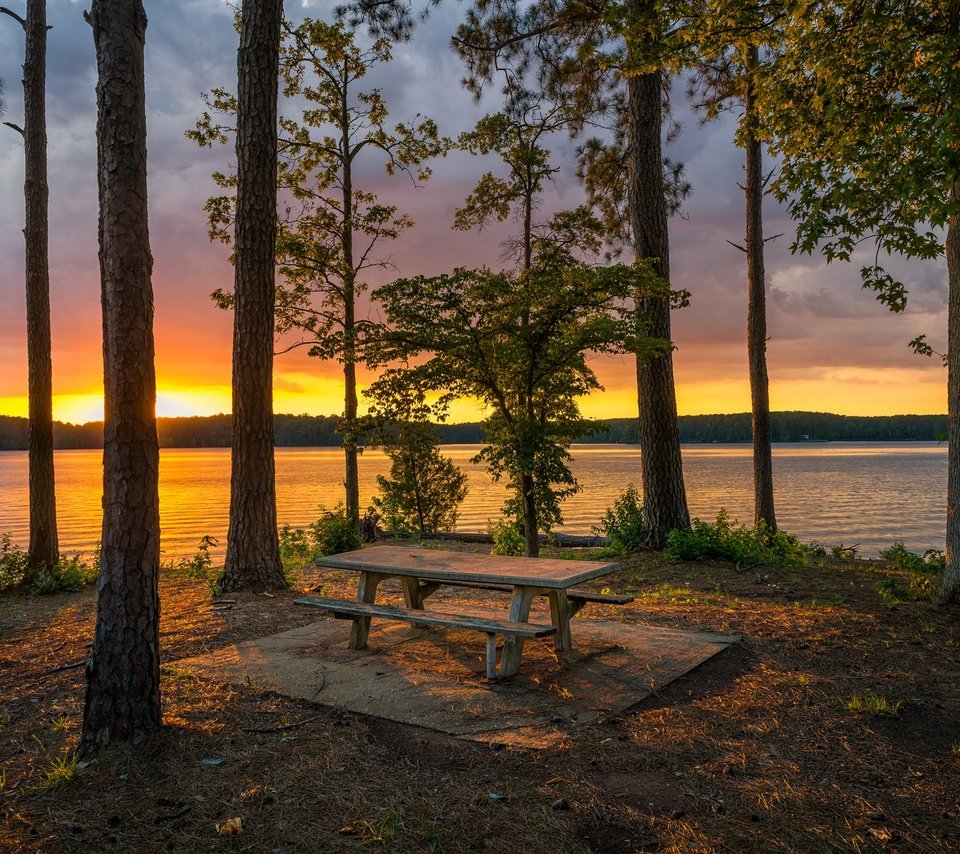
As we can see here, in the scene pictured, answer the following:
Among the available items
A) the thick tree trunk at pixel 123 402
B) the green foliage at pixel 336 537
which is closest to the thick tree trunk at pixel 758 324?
the green foliage at pixel 336 537

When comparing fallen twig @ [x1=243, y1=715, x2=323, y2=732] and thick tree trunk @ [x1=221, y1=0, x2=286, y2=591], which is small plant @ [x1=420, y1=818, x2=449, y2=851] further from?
thick tree trunk @ [x1=221, y1=0, x2=286, y2=591]

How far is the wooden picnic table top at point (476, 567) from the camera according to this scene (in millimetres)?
4523

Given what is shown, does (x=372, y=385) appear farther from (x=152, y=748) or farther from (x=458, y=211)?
(x=458, y=211)

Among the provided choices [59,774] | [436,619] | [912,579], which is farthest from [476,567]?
[912,579]

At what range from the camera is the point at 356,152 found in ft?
46.0

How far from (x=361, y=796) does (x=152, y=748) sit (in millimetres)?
1218

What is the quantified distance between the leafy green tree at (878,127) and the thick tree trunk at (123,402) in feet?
16.8

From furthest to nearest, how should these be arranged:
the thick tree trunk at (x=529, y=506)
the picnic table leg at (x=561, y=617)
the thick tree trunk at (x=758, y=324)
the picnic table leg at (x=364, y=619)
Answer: the thick tree trunk at (x=758, y=324) → the thick tree trunk at (x=529, y=506) → the picnic table leg at (x=364, y=619) → the picnic table leg at (x=561, y=617)

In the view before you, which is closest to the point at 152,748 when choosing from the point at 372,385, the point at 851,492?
the point at 372,385

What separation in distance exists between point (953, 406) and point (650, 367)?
4.02m

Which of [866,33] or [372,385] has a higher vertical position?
[866,33]

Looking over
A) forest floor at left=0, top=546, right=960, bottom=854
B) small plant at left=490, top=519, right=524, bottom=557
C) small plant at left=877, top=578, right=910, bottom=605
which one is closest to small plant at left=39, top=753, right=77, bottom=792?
forest floor at left=0, top=546, right=960, bottom=854

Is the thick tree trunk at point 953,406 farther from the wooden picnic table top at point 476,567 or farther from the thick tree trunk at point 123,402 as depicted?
the thick tree trunk at point 123,402

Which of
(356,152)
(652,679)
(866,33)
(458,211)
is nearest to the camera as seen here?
(652,679)
